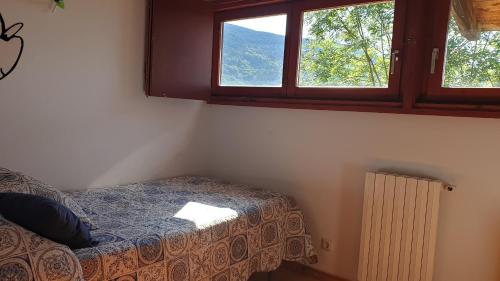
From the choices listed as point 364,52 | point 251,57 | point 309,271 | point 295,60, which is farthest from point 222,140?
point 364,52

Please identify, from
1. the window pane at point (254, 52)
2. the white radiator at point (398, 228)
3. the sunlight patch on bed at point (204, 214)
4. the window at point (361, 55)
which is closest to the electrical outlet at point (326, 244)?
the white radiator at point (398, 228)

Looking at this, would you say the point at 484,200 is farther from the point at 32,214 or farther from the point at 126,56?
the point at 126,56

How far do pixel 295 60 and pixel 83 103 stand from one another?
1.50 meters

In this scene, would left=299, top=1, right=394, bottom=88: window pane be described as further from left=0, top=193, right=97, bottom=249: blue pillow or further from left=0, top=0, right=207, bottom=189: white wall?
left=0, top=193, right=97, bottom=249: blue pillow

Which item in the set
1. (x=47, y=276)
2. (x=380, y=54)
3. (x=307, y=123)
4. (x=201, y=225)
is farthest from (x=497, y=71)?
(x=47, y=276)

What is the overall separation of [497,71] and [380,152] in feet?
2.55

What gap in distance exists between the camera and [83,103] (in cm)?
250

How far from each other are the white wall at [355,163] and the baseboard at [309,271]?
0.04 meters

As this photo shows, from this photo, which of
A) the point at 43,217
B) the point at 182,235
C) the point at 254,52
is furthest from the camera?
the point at 254,52

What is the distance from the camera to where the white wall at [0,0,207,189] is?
7.25 ft

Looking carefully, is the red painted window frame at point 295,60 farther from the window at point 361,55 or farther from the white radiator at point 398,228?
the white radiator at point 398,228

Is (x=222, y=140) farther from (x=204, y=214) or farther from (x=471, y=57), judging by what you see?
(x=471, y=57)

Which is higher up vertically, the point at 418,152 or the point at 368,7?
the point at 368,7

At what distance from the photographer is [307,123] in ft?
9.04
